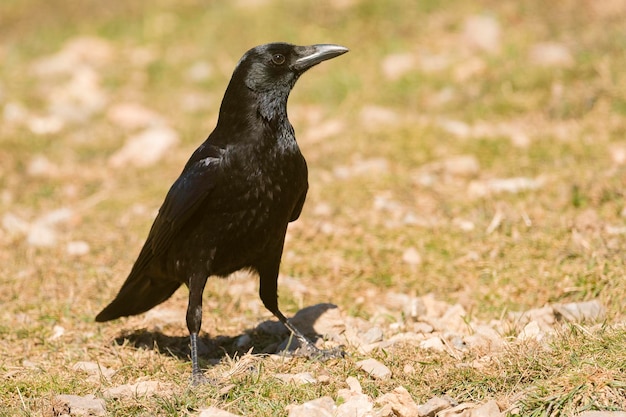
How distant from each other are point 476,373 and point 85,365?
199 centimetres

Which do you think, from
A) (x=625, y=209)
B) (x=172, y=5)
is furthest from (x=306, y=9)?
(x=625, y=209)

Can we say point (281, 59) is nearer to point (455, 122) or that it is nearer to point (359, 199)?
point (359, 199)

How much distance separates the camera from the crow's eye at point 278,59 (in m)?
4.97

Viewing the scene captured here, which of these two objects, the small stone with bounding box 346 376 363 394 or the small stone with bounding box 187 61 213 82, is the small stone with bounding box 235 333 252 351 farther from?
the small stone with bounding box 187 61 213 82

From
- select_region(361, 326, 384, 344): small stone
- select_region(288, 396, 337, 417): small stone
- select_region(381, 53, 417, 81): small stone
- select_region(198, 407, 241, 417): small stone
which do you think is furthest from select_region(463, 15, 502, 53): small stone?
select_region(198, 407, 241, 417): small stone

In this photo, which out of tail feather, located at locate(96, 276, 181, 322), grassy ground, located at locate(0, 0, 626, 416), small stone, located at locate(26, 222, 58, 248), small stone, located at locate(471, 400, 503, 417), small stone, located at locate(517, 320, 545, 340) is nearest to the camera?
small stone, located at locate(471, 400, 503, 417)

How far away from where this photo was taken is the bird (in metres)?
4.65

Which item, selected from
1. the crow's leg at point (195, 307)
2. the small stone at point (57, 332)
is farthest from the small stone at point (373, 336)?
the small stone at point (57, 332)

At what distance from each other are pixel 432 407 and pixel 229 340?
1.80m

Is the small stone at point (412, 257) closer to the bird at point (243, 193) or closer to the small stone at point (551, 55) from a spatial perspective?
the bird at point (243, 193)

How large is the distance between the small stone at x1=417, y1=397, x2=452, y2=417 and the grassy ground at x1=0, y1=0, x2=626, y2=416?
131 millimetres

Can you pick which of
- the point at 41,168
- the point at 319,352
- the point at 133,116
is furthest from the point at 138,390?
the point at 133,116

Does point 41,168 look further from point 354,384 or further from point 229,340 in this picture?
point 354,384

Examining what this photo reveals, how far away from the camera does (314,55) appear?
5055 mm
